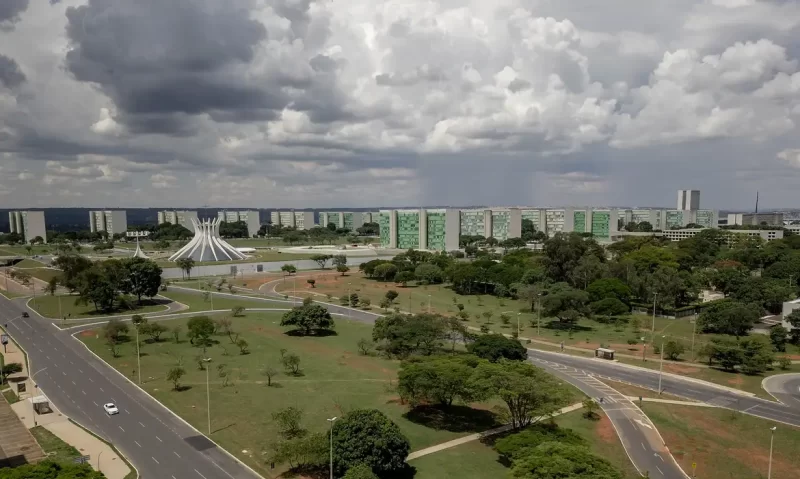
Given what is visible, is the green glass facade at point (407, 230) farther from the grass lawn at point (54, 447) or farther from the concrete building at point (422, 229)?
the grass lawn at point (54, 447)

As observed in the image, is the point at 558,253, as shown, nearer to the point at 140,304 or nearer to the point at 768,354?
the point at 768,354

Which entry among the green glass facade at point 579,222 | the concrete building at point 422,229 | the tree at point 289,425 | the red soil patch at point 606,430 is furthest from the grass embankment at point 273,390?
the green glass facade at point 579,222

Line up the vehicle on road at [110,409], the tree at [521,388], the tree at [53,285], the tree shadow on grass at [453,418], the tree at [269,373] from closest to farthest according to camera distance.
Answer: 1. the tree at [521,388]
2. the tree shadow on grass at [453,418]
3. the vehicle on road at [110,409]
4. the tree at [269,373]
5. the tree at [53,285]

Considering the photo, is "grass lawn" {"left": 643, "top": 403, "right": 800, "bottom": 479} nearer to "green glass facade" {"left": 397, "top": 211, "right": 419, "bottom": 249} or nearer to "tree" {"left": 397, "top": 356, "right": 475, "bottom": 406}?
"tree" {"left": 397, "top": 356, "right": 475, "bottom": 406}

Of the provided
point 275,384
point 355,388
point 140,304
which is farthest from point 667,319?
point 140,304

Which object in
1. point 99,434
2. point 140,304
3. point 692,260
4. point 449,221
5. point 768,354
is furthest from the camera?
point 449,221

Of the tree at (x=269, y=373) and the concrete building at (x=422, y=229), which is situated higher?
the concrete building at (x=422, y=229)
